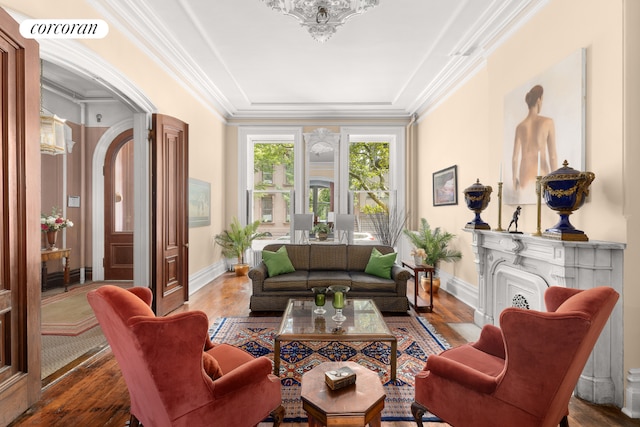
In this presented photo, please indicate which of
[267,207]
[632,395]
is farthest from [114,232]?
[632,395]

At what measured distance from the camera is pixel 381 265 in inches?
177

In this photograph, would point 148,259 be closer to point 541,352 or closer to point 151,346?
point 151,346

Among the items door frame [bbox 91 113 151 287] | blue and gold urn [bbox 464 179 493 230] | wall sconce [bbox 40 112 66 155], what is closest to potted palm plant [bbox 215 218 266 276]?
door frame [bbox 91 113 151 287]

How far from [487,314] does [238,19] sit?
4.29m

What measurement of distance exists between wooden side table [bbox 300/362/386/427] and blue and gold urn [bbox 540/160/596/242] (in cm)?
173

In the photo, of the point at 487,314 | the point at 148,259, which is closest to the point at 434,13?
the point at 487,314

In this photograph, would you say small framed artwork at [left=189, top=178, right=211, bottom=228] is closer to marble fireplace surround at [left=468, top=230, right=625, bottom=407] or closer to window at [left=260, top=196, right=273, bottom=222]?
window at [left=260, top=196, right=273, bottom=222]

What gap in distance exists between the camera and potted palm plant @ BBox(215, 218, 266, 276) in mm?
6566

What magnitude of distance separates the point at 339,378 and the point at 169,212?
11.3 ft

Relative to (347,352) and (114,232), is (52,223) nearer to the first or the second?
(114,232)

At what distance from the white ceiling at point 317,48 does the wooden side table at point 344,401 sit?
11.6ft

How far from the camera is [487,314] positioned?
144 inches

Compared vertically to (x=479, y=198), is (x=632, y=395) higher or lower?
lower

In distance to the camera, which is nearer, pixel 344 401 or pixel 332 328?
pixel 344 401
